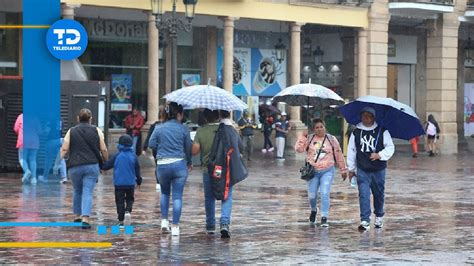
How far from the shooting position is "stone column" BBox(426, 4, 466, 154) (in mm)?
40656

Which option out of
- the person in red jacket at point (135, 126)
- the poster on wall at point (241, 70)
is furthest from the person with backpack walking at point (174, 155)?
the poster on wall at point (241, 70)

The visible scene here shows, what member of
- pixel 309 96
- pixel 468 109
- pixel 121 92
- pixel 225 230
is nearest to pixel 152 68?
pixel 121 92

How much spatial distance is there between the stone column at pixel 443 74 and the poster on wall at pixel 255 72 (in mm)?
5658

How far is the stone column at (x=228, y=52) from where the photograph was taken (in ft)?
113

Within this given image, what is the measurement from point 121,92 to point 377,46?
9.63 metres

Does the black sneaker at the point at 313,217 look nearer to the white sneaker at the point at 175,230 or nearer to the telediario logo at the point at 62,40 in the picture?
the white sneaker at the point at 175,230

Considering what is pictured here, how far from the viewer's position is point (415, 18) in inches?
1613

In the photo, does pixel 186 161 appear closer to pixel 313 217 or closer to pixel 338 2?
pixel 313 217

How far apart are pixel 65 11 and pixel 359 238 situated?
17.6m

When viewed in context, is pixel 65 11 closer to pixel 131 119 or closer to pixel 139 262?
pixel 131 119

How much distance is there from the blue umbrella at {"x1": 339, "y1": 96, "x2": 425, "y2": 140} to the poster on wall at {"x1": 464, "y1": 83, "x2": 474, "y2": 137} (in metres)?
32.6

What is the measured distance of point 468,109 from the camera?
4734cm

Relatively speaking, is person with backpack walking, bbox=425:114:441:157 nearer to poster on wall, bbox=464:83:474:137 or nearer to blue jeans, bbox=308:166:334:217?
poster on wall, bbox=464:83:474:137

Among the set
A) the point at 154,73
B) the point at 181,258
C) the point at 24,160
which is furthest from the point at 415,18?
the point at 181,258
